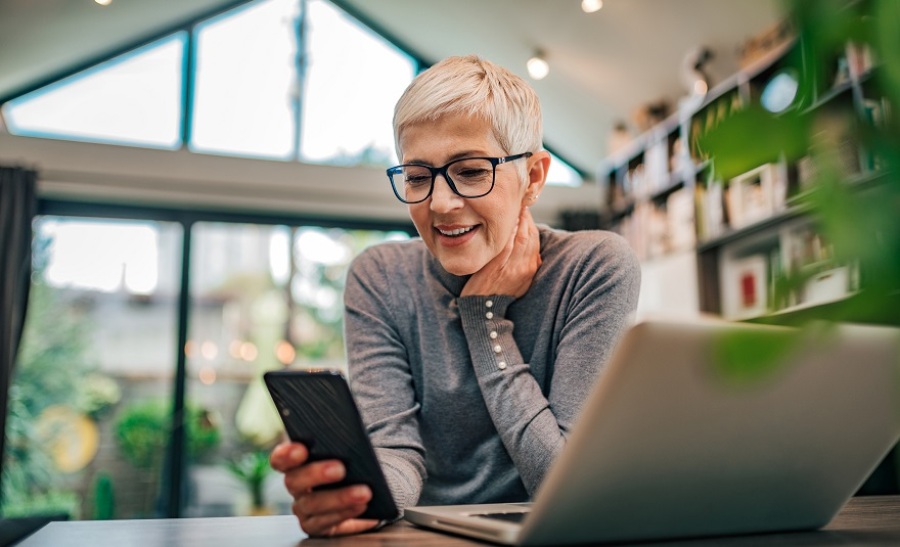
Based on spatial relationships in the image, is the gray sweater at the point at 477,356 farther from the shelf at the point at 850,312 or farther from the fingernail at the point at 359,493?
the shelf at the point at 850,312

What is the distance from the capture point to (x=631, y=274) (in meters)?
1.23

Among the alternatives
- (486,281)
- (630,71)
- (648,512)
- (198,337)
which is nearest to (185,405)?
(198,337)

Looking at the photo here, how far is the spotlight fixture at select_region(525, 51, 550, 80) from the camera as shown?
4922mm

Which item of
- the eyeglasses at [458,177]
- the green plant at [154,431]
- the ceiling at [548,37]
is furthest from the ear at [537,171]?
the green plant at [154,431]

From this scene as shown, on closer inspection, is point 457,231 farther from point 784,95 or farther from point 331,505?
point 784,95

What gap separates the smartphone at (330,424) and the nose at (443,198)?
48 cm

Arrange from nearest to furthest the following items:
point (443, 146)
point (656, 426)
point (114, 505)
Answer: point (656, 426) < point (443, 146) < point (114, 505)

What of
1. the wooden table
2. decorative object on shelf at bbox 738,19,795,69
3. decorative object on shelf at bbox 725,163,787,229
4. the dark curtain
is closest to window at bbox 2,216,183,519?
the dark curtain

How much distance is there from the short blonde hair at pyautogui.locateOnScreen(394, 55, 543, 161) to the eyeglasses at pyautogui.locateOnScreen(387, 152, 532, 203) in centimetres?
5

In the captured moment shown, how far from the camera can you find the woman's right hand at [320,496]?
762 mm

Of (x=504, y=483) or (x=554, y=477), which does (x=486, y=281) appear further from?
(x=554, y=477)

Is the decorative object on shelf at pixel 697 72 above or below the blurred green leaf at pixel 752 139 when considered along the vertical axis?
above

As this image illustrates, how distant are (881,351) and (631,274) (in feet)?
2.22

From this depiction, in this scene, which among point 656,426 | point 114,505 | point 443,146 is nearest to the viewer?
point 656,426
